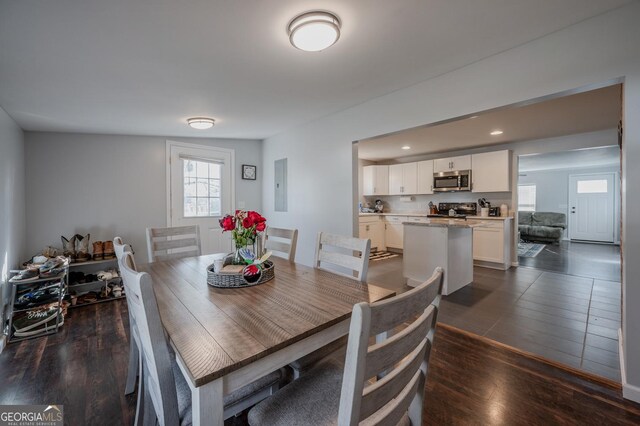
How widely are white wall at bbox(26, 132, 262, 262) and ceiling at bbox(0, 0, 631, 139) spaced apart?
0.56m

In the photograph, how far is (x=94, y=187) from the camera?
3.52 m

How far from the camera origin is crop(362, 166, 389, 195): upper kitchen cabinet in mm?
6438

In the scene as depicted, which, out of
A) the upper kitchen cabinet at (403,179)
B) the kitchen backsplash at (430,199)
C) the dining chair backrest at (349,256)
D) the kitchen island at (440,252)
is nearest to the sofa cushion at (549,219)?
the kitchen backsplash at (430,199)

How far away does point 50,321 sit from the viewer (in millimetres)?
2553

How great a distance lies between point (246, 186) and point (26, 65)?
9.52 ft

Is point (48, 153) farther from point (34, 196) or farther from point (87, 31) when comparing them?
point (87, 31)

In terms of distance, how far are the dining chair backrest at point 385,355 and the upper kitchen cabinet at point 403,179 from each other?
548cm

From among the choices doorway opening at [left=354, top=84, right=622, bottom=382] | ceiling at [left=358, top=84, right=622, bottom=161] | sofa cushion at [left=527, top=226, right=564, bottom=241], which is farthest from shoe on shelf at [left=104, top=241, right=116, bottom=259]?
sofa cushion at [left=527, top=226, right=564, bottom=241]

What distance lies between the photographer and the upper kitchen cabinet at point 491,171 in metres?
4.79

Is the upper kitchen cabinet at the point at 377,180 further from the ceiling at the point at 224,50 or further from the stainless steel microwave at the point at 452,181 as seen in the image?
the ceiling at the point at 224,50

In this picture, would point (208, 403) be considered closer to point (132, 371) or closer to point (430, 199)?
point (132, 371)

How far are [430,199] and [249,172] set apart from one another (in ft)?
13.3

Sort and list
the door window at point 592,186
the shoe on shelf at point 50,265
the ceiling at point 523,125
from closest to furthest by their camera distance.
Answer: the shoe on shelf at point 50,265
the ceiling at point 523,125
the door window at point 592,186

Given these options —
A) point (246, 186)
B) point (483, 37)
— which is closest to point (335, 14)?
point (483, 37)
